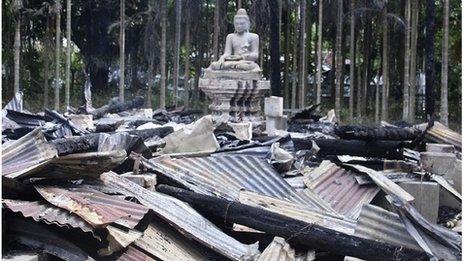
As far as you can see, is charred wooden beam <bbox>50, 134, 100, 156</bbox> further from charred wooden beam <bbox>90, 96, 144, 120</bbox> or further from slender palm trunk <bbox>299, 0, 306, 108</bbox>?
slender palm trunk <bbox>299, 0, 306, 108</bbox>

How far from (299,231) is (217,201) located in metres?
0.80

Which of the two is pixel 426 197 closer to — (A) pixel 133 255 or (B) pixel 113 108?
(A) pixel 133 255

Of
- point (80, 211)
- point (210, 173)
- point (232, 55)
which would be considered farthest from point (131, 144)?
point (232, 55)

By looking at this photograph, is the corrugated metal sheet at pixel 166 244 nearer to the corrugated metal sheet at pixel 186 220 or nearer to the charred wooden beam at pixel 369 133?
the corrugated metal sheet at pixel 186 220

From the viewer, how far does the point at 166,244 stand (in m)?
4.39

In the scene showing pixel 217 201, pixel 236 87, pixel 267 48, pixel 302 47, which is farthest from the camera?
pixel 267 48

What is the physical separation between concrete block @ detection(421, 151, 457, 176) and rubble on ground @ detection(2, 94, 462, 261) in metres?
0.01

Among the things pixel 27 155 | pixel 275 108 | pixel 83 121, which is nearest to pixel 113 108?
pixel 83 121

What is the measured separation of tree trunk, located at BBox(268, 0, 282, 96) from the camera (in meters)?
20.8

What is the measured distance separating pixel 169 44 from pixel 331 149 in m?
15.9

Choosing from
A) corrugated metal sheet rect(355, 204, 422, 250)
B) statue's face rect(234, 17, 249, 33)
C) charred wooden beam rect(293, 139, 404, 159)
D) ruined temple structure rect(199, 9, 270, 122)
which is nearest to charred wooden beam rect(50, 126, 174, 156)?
corrugated metal sheet rect(355, 204, 422, 250)

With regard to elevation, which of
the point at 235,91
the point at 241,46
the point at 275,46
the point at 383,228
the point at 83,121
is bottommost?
the point at 383,228

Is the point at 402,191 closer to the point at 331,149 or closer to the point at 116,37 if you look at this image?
the point at 331,149

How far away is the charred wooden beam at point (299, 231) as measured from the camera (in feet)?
13.8
